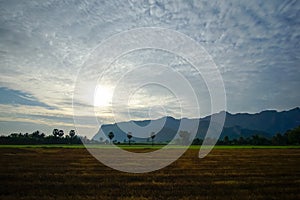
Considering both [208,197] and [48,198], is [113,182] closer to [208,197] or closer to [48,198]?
[48,198]

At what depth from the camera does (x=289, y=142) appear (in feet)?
432

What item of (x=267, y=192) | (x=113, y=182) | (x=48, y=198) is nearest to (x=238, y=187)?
(x=267, y=192)

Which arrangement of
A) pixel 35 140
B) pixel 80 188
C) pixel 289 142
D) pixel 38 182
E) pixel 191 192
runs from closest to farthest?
pixel 191 192 → pixel 80 188 → pixel 38 182 → pixel 289 142 → pixel 35 140

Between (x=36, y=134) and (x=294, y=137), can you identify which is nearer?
(x=294, y=137)

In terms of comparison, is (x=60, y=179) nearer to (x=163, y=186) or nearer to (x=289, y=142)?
(x=163, y=186)

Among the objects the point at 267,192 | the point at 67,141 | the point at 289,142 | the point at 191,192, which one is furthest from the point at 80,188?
the point at 67,141

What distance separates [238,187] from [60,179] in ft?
37.1

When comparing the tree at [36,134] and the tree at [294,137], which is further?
the tree at [36,134]

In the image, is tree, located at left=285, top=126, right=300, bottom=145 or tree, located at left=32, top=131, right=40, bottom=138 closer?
tree, located at left=285, top=126, right=300, bottom=145

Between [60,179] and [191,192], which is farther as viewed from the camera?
[60,179]

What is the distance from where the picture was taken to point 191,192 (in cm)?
1461

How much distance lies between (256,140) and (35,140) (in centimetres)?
10931

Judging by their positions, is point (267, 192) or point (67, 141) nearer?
point (267, 192)

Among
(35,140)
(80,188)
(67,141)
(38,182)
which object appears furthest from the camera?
(67,141)
